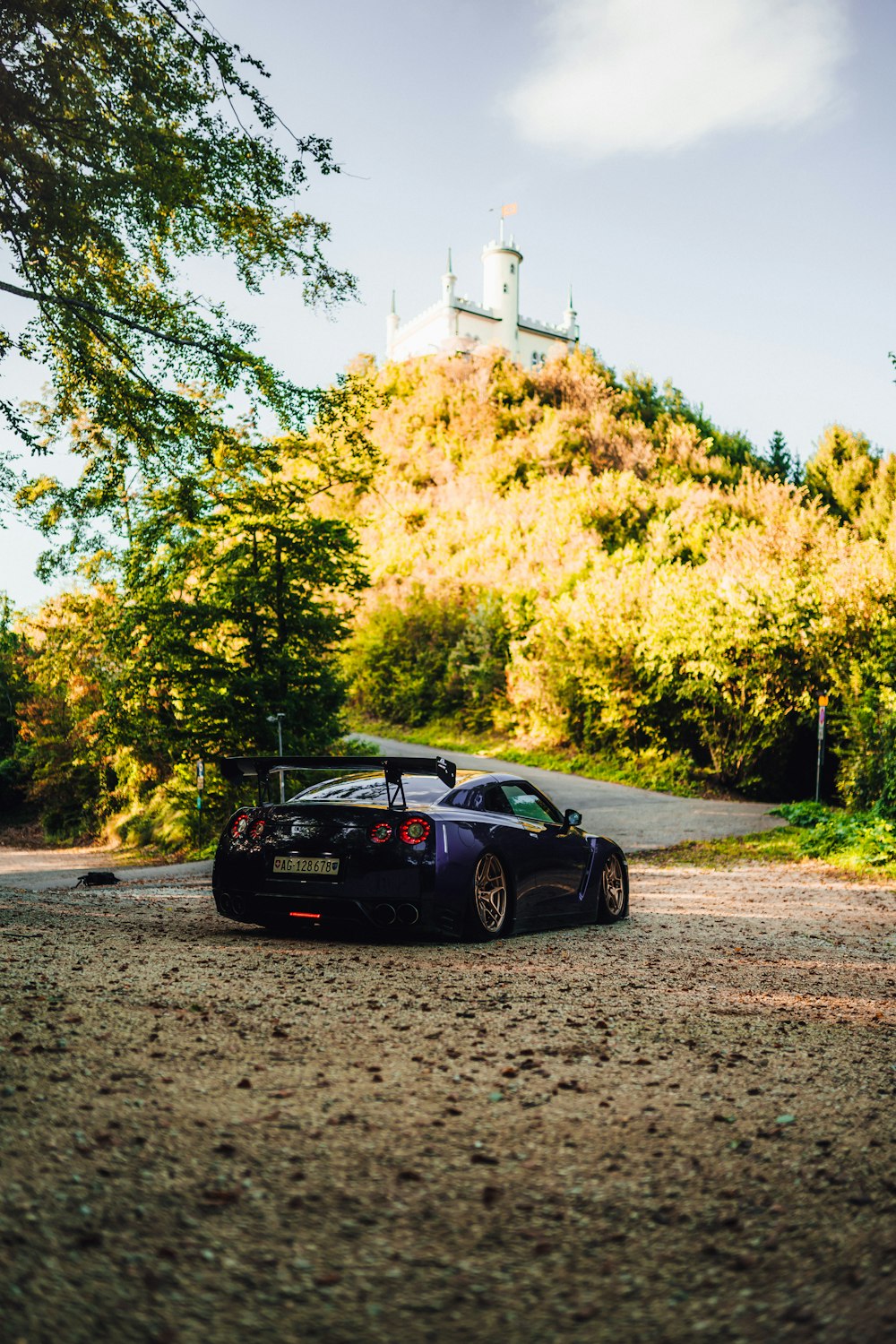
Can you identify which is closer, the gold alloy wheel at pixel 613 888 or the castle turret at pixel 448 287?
the gold alloy wheel at pixel 613 888

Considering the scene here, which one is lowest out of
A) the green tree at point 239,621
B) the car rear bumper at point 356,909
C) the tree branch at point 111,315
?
the car rear bumper at point 356,909

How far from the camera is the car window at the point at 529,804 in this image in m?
8.98

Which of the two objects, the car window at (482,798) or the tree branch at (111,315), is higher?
the tree branch at (111,315)

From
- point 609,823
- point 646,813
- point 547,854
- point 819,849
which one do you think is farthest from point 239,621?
point 547,854

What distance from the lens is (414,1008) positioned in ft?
18.1

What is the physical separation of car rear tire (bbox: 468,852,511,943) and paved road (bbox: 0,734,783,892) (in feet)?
30.8

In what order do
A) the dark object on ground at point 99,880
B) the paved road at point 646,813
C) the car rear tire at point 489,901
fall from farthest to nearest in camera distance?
the paved road at point 646,813, the dark object on ground at point 99,880, the car rear tire at point 489,901

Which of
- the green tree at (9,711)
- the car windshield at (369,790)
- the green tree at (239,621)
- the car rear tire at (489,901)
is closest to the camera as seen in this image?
the car rear tire at (489,901)

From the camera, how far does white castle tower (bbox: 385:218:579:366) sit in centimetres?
9756

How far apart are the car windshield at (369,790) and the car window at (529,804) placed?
724mm

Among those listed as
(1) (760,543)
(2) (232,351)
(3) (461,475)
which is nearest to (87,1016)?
(2) (232,351)

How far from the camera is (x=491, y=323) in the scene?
10069 centimetres

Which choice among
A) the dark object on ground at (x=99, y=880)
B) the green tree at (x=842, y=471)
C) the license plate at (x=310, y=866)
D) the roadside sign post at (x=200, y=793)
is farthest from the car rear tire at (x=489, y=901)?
the green tree at (x=842, y=471)

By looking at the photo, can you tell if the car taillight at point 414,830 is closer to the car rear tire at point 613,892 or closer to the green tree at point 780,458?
the car rear tire at point 613,892
